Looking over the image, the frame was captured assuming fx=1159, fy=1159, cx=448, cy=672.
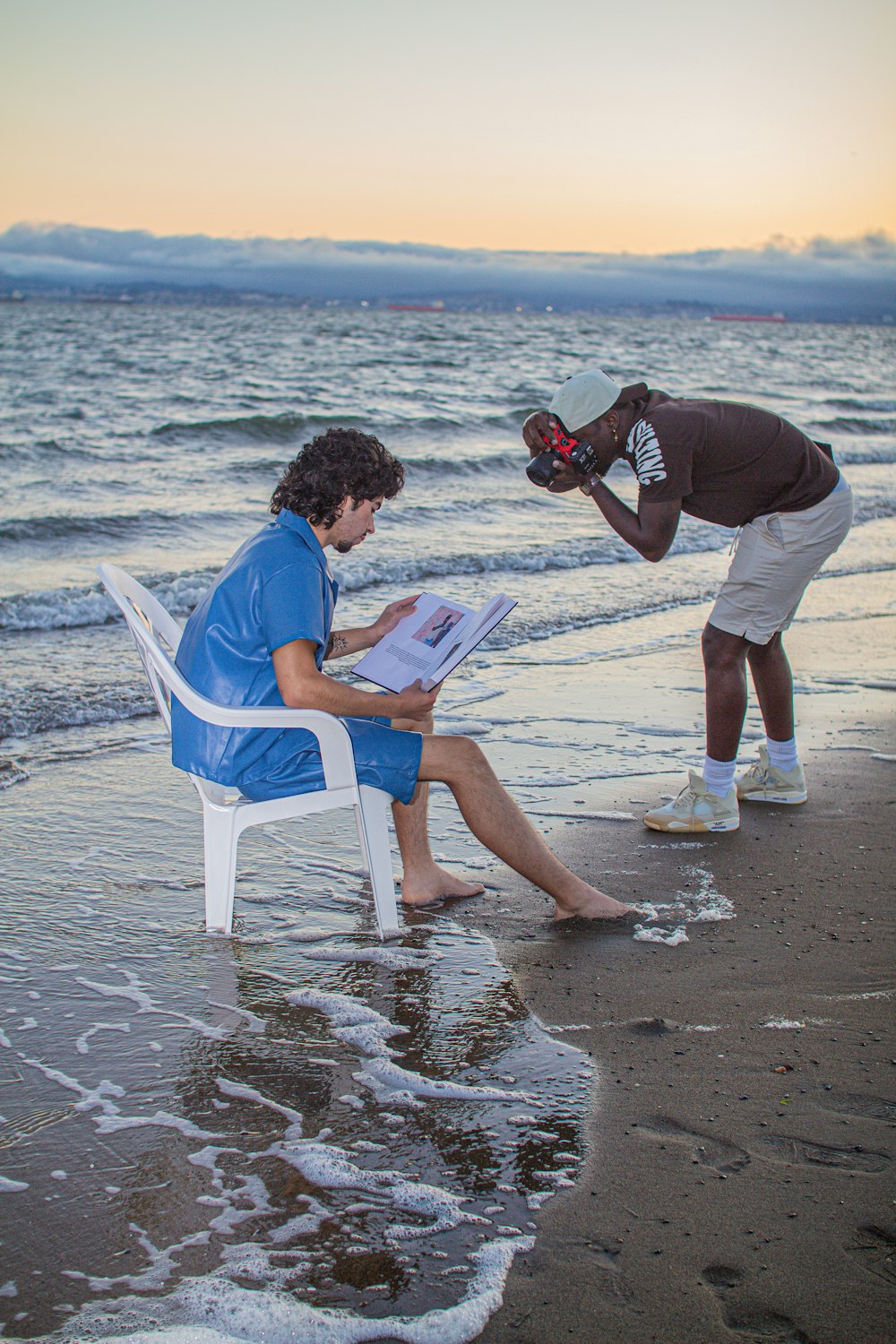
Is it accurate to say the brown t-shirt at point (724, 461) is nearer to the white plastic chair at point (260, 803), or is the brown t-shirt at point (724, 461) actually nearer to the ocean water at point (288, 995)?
the ocean water at point (288, 995)

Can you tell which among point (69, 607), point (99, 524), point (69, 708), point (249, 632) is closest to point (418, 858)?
point (249, 632)

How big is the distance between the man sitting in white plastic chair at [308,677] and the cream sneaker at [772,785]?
1420 mm

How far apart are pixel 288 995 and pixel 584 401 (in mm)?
2124

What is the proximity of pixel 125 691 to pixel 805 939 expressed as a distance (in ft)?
12.6

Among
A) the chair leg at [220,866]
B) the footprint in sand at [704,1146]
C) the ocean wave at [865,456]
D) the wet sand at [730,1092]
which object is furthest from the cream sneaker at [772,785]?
the ocean wave at [865,456]

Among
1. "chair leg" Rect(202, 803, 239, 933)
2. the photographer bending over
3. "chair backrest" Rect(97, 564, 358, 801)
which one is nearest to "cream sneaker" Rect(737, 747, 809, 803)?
the photographer bending over

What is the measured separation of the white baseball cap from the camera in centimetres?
387

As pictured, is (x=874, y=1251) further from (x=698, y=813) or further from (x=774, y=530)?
(x=774, y=530)

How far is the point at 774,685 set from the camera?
4523 mm

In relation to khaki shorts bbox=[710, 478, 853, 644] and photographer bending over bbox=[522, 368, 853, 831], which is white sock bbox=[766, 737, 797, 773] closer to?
photographer bending over bbox=[522, 368, 853, 831]

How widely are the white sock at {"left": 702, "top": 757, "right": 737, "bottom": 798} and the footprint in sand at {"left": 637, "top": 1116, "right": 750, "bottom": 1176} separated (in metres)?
2.02

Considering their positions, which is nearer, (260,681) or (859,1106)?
(859,1106)

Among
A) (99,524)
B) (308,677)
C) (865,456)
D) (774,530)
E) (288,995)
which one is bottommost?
(288,995)

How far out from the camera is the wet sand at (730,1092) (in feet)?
6.44
